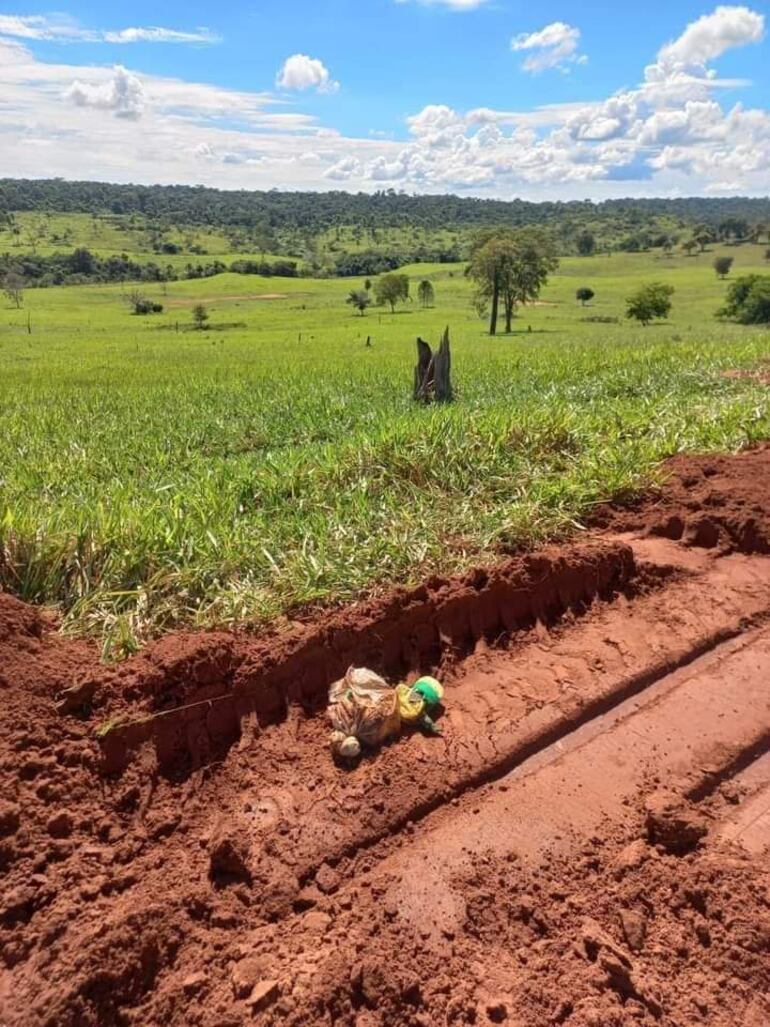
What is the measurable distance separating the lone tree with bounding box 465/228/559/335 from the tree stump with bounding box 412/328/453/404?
35.8 meters

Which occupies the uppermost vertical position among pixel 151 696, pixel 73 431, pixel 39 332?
pixel 151 696

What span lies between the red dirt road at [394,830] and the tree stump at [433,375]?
8.20m

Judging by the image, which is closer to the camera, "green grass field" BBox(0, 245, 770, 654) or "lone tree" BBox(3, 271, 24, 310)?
"green grass field" BBox(0, 245, 770, 654)

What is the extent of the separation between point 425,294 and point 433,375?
2350 inches

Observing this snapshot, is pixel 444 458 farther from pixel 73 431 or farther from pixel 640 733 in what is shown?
pixel 73 431

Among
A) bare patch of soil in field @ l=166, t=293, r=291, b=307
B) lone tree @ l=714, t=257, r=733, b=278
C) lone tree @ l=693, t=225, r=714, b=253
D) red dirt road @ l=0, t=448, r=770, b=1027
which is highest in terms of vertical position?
lone tree @ l=693, t=225, r=714, b=253

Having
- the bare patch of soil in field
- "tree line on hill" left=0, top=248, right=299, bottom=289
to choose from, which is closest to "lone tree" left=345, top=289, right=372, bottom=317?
the bare patch of soil in field

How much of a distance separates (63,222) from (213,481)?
5589 inches

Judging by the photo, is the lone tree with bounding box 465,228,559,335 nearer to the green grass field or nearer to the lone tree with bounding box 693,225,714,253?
the green grass field

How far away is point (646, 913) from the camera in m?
2.79

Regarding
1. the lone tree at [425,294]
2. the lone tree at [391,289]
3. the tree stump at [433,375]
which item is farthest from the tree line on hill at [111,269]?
the tree stump at [433,375]

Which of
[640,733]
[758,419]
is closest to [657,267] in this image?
[758,419]

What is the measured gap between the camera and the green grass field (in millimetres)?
4395

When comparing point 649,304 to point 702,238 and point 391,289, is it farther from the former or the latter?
point 702,238
